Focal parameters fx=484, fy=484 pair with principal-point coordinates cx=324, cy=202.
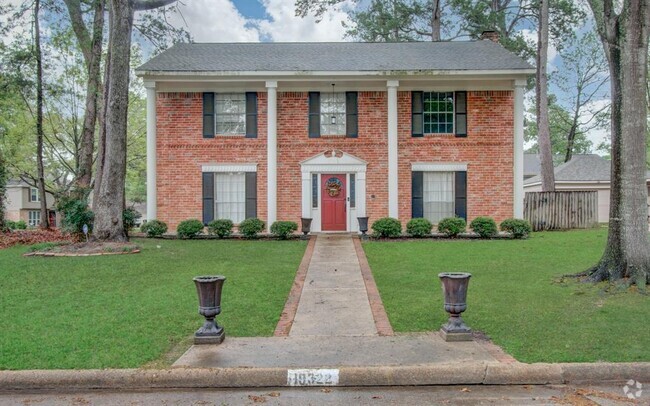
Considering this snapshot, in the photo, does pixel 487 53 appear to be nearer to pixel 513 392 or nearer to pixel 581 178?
pixel 581 178

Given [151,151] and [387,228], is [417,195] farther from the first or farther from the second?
[151,151]

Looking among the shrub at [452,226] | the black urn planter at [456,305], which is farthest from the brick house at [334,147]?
the black urn planter at [456,305]

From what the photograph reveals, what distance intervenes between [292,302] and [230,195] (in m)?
9.87

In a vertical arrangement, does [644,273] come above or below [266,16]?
below

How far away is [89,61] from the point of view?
62.0 feet

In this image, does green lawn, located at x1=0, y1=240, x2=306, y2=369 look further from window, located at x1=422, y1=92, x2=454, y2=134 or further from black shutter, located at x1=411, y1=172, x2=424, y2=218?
window, located at x1=422, y1=92, x2=454, y2=134

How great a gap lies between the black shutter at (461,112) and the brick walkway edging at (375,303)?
727cm

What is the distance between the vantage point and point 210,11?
17.5 metres

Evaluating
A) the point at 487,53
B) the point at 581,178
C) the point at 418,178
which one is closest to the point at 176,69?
the point at 418,178

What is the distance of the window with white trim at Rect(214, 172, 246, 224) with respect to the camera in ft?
55.4

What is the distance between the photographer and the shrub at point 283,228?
1521 cm

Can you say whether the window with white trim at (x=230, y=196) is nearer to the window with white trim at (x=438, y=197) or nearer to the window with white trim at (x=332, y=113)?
the window with white trim at (x=332, y=113)

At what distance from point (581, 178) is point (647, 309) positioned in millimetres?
22454

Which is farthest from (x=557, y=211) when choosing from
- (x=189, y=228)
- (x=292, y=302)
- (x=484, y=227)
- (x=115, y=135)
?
(x=115, y=135)
